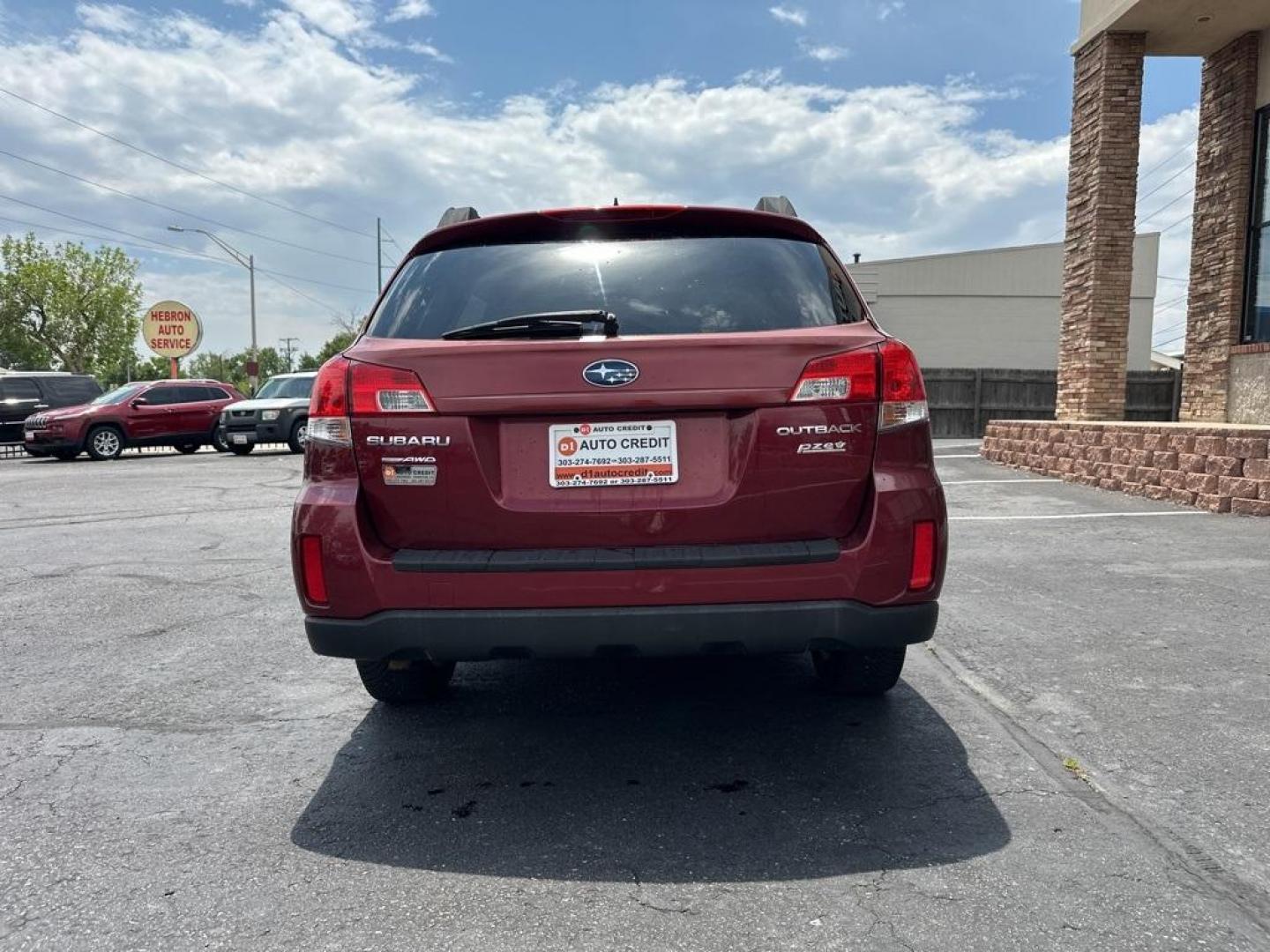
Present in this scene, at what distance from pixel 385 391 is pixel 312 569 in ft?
1.91

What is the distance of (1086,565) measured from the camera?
6.44 meters

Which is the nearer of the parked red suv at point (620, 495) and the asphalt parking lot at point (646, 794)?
the asphalt parking lot at point (646, 794)

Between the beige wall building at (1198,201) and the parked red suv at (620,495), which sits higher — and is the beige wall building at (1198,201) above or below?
above

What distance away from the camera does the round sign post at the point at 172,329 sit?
117 ft

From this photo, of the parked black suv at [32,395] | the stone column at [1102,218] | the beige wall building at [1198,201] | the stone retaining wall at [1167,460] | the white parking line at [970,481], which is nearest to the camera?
the stone retaining wall at [1167,460]

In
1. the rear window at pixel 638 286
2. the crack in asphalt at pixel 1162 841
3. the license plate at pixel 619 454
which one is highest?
the rear window at pixel 638 286

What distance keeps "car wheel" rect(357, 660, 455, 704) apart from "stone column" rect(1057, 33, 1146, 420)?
12.1m

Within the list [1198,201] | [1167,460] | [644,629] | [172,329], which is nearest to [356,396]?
[644,629]

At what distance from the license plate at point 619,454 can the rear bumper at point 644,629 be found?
1.21 ft

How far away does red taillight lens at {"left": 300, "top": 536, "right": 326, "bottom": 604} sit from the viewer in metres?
2.76

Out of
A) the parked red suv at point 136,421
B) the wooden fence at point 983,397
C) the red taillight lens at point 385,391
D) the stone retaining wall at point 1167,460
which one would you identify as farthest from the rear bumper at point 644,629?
the wooden fence at point 983,397

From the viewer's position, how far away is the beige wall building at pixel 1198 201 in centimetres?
1243

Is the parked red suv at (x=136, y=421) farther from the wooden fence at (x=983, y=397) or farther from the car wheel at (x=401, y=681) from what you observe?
the wooden fence at (x=983, y=397)

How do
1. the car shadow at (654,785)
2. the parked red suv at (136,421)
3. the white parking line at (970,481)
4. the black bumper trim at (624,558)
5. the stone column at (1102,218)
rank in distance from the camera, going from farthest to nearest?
the parked red suv at (136,421) → the stone column at (1102,218) → the white parking line at (970,481) → the black bumper trim at (624,558) → the car shadow at (654,785)
